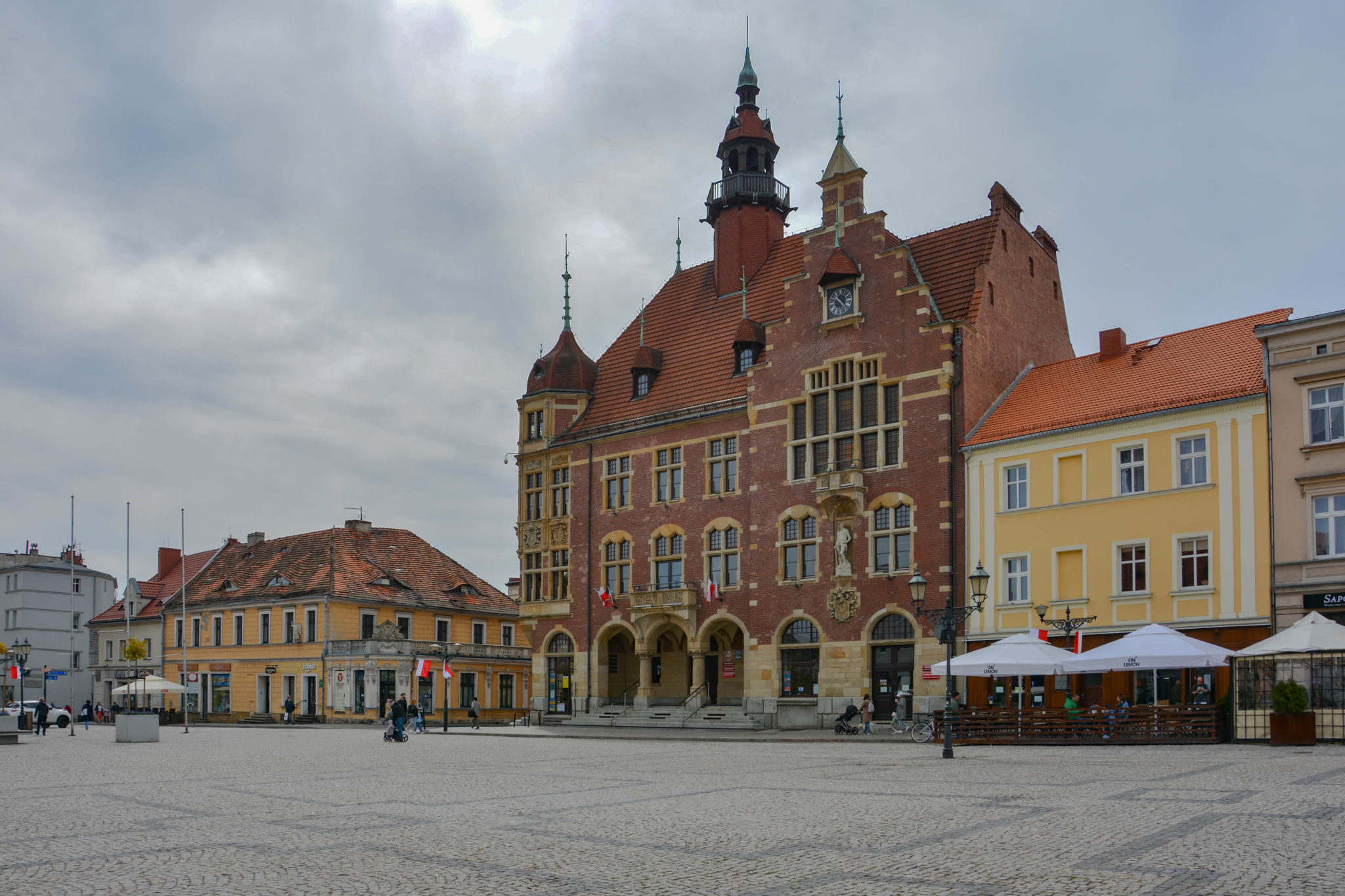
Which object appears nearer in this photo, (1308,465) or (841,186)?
(1308,465)

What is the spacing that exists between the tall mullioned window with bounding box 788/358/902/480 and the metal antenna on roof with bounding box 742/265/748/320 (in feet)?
22.1

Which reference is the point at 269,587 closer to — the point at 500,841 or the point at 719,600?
the point at 719,600

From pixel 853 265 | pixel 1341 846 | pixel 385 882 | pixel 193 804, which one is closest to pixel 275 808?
pixel 193 804

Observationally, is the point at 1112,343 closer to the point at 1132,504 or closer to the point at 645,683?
the point at 1132,504

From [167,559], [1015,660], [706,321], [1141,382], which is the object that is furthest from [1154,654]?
[167,559]

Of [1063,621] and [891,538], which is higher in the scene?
[891,538]

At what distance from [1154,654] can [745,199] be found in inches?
1273

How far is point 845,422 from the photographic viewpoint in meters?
44.9

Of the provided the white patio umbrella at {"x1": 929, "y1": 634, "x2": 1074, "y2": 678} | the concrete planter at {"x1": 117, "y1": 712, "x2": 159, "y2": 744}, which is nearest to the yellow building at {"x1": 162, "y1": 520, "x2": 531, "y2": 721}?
the concrete planter at {"x1": 117, "y1": 712, "x2": 159, "y2": 744}

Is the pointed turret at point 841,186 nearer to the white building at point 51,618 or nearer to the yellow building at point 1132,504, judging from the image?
the yellow building at point 1132,504

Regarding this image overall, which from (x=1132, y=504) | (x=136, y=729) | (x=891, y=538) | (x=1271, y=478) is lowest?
(x=136, y=729)

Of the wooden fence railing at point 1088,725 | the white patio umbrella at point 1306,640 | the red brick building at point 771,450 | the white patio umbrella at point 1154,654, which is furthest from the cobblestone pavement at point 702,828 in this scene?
the red brick building at point 771,450

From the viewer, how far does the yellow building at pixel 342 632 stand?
63250 millimetres

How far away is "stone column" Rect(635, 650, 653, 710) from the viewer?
4994cm
